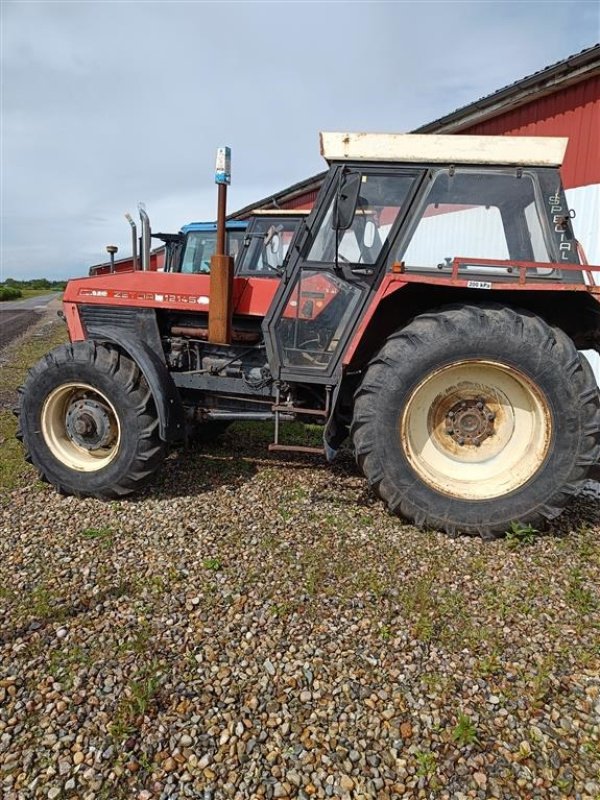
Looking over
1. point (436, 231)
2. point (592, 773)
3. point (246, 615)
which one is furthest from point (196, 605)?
point (436, 231)

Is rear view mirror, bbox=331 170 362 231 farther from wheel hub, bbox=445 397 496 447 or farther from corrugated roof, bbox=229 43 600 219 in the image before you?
corrugated roof, bbox=229 43 600 219

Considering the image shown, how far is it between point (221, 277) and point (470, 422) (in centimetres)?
197

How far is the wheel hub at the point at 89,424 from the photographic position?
12.7 ft

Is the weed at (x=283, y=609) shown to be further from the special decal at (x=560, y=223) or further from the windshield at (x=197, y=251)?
the windshield at (x=197, y=251)

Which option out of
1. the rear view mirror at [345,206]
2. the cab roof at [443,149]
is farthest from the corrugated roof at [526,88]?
the rear view mirror at [345,206]

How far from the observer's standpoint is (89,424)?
152 inches

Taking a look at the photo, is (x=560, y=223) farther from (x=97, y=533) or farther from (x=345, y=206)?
(x=97, y=533)

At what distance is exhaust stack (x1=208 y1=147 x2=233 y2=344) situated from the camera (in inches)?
137

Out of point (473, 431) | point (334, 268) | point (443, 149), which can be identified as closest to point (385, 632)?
point (473, 431)

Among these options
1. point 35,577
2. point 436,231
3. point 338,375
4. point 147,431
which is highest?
point 436,231

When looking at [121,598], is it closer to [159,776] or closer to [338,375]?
[159,776]

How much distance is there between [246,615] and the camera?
258 centimetres

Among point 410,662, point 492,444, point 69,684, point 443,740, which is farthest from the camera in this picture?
point 492,444

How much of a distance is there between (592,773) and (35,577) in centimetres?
262
